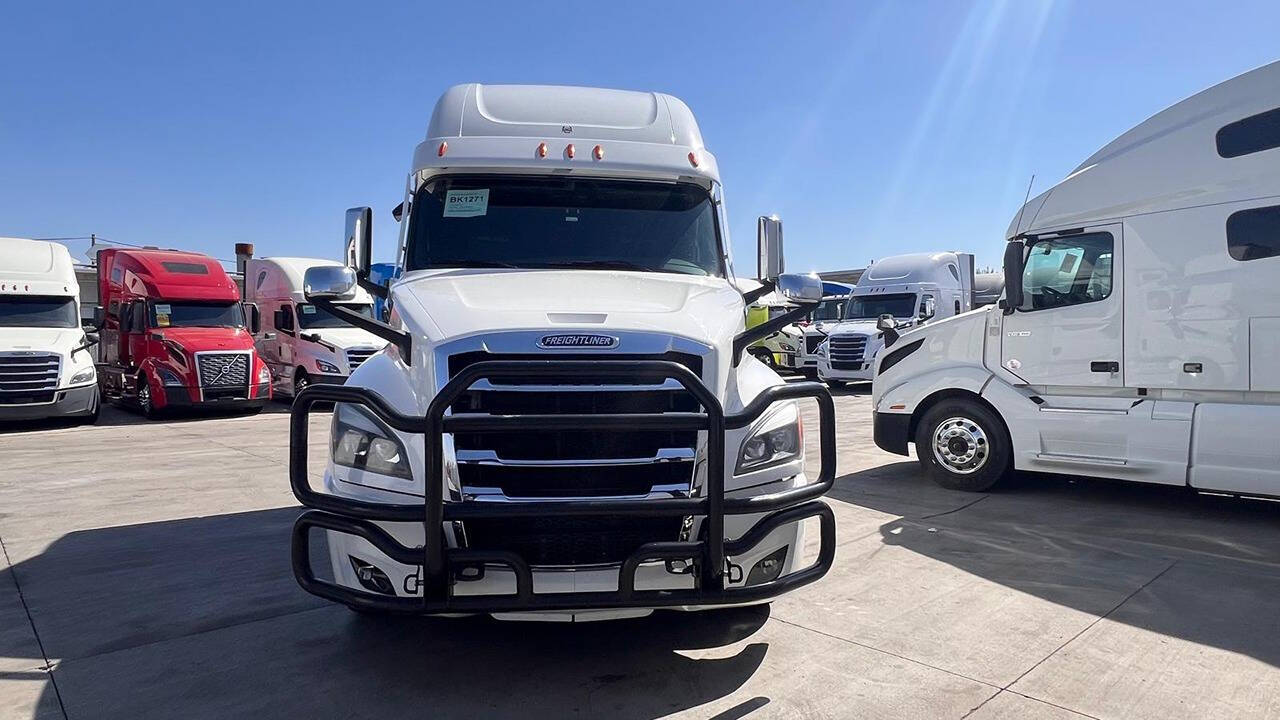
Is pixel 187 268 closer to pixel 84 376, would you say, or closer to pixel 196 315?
pixel 196 315

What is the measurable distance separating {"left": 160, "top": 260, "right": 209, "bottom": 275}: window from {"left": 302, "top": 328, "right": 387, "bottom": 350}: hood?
6.97ft

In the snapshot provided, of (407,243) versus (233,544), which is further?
(233,544)

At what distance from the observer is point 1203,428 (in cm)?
588

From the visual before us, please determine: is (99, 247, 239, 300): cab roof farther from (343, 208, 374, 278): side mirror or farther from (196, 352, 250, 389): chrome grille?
(343, 208, 374, 278): side mirror

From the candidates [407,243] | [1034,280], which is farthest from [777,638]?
[1034,280]

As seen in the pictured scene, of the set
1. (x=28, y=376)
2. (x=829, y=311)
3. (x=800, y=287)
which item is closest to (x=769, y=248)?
(x=800, y=287)

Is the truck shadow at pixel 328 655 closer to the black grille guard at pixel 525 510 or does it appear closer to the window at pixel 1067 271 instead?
the black grille guard at pixel 525 510

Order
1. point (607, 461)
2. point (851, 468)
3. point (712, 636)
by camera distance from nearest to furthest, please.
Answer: point (607, 461) → point (712, 636) → point (851, 468)

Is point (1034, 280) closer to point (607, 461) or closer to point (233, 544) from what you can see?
point (607, 461)

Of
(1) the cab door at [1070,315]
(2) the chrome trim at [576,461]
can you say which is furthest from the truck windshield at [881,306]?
(2) the chrome trim at [576,461]

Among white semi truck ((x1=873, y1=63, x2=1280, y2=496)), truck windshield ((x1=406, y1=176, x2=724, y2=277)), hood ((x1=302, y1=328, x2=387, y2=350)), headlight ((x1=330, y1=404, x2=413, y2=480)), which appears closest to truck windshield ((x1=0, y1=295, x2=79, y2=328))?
hood ((x1=302, y1=328, x2=387, y2=350))

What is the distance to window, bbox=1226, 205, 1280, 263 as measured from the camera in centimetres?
562

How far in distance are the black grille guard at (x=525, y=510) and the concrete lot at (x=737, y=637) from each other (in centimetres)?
52

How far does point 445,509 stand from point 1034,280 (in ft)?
19.3
